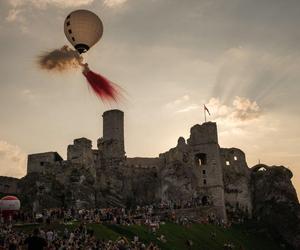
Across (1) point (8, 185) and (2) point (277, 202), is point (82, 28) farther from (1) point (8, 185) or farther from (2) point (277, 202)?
(2) point (277, 202)

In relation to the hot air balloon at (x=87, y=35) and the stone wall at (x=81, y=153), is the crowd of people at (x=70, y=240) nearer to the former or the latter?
the hot air balloon at (x=87, y=35)

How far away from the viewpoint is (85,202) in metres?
57.0

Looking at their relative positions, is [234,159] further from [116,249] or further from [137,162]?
[116,249]

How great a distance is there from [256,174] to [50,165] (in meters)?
34.9

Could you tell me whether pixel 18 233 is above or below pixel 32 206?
below

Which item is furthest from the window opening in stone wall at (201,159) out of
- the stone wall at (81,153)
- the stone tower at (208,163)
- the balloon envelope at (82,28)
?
the balloon envelope at (82,28)

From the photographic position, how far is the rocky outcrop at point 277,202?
216 feet

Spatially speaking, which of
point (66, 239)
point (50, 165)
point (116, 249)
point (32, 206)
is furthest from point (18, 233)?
point (50, 165)

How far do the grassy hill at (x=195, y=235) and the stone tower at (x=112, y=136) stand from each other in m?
20.6

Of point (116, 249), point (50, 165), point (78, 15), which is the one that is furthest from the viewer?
point (50, 165)

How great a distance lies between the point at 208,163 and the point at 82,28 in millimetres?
45412

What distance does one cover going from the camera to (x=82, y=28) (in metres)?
26.5

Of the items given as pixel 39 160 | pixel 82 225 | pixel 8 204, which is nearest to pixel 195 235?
pixel 82 225

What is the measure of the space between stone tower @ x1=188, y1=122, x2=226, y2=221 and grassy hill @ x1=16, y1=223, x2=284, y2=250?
5809mm
